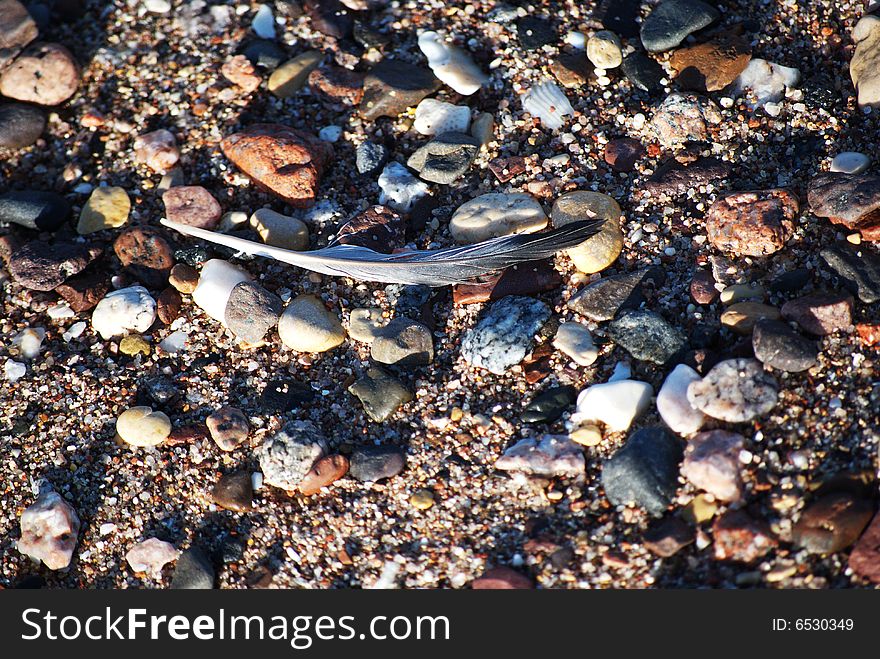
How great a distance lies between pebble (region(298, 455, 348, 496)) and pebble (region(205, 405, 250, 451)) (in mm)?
337

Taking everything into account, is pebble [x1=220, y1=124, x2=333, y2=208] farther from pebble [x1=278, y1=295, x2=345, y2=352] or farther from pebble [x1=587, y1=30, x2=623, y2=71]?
pebble [x1=587, y1=30, x2=623, y2=71]

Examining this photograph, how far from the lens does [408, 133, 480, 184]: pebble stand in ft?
11.1

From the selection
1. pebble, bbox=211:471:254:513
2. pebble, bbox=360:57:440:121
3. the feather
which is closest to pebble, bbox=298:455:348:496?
pebble, bbox=211:471:254:513

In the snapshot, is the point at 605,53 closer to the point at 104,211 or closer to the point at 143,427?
the point at 104,211

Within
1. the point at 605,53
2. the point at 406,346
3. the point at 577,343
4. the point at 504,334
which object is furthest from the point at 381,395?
the point at 605,53

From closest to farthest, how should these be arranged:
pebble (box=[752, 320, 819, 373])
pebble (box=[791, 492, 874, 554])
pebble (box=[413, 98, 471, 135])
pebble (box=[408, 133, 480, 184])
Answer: pebble (box=[791, 492, 874, 554]) → pebble (box=[752, 320, 819, 373]) → pebble (box=[408, 133, 480, 184]) → pebble (box=[413, 98, 471, 135])

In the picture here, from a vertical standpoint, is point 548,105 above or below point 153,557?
above

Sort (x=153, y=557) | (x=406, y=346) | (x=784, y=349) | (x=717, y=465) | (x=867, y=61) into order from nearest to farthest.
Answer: (x=717, y=465)
(x=784, y=349)
(x=153, y=557)
(x=406, y=346)
(x=867, y=61)

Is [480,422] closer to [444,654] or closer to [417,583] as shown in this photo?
[417,583]

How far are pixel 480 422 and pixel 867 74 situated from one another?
2.32m

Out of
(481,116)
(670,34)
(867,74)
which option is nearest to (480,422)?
(481,116)

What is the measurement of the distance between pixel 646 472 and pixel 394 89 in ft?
7.12

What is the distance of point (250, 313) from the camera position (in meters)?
3.18

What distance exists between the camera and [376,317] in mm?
3182
